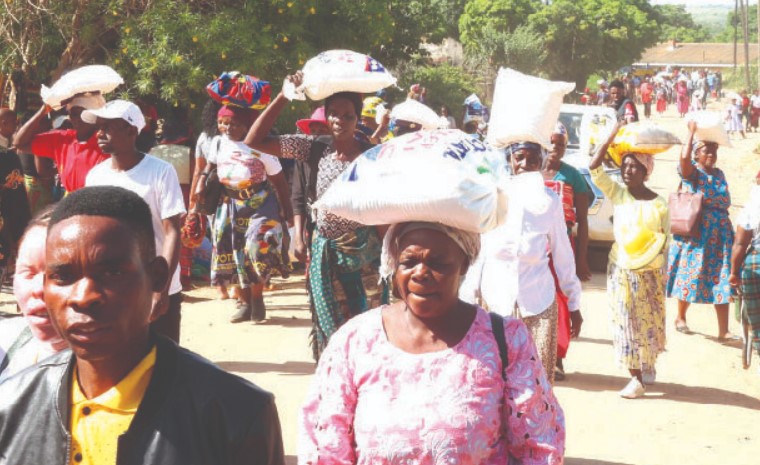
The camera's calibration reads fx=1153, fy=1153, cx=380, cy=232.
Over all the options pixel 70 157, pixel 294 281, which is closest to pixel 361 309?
pixel 70 157

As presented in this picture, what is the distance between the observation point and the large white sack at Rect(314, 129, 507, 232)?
3.26m

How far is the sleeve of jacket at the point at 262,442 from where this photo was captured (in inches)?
92.7

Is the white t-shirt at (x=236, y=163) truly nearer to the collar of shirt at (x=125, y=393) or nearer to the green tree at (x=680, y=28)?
the collar of shirt at (x=125, y=393)

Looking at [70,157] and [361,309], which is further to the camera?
[70,157]

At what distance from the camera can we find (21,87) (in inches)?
546

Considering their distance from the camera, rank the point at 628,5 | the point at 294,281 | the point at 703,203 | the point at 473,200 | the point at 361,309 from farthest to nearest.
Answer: the point at 628,5 → the point at 294,281 → the point at 703,203 → the point at 361,309 → the point at 473,200

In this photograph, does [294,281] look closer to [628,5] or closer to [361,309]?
[361,309]

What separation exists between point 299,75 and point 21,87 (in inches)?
341

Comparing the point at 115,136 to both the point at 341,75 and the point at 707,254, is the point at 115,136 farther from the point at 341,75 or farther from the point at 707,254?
the point at 707,254

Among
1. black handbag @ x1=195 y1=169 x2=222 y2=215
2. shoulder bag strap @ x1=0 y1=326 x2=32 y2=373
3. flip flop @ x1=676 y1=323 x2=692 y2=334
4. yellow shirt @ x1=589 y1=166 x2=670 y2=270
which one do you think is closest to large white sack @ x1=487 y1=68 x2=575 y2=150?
yellow shirt @ x1=589 y1=166 x2=670 y2=270

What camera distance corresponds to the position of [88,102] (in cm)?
665

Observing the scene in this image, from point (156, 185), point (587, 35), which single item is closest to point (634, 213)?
point (156, 185)

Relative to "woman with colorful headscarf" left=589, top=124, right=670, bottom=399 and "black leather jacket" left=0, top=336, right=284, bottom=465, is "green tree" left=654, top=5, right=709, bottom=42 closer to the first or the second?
"woman with colorful headscarf" left=589, top=124, right=670, bottom=399

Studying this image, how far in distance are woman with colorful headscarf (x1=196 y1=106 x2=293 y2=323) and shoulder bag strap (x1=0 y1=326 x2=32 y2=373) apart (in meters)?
5.90
